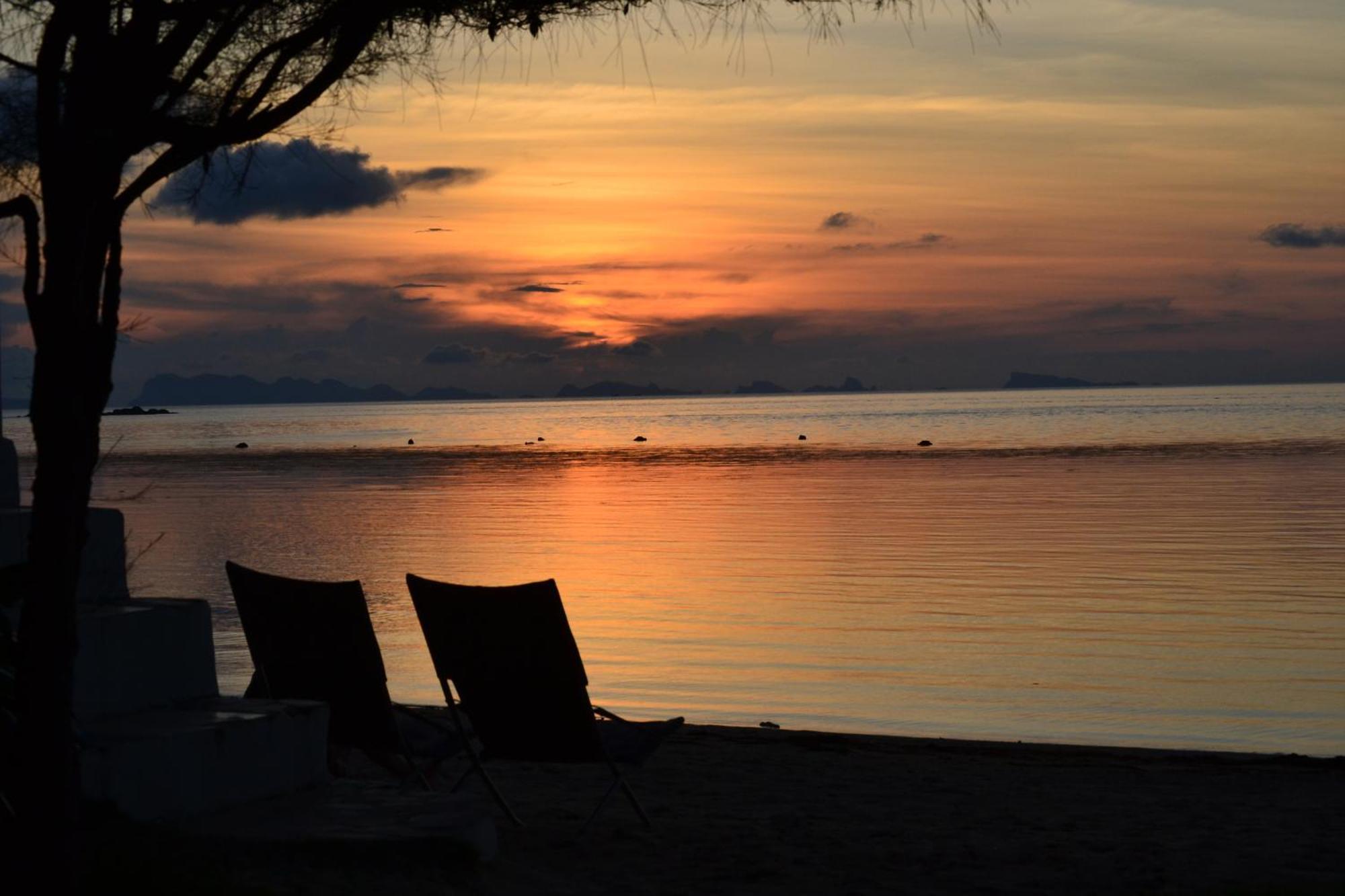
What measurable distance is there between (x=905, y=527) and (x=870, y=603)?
7.81m

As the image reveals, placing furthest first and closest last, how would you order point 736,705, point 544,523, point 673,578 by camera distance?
1. point 544,523
2. point 673,578
3. point 736,705

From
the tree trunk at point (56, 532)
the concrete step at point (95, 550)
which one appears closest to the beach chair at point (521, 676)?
the concrete step at point (95, 550)

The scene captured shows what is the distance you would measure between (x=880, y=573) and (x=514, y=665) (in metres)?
10.7

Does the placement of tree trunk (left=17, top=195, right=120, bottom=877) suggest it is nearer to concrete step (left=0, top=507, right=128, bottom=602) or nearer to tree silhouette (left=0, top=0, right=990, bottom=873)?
tree silhouette (left=0, top=0, right=990, bottom=873)

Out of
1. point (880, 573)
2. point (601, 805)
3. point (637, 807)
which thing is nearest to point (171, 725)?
point (601, 805)

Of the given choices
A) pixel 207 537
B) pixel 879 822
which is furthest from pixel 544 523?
pixel 879 822

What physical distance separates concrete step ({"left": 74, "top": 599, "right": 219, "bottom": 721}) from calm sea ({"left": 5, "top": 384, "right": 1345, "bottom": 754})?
0.53 meters

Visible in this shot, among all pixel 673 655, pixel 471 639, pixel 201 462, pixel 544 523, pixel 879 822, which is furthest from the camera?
pixel 201 462

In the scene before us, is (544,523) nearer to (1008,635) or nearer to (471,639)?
→ (1008,635)

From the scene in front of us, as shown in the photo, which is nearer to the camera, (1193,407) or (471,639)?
(471,639)

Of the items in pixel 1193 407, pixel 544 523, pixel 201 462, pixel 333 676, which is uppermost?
pixel 333 676

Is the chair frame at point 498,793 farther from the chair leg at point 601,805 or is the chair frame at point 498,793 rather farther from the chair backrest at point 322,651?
the chair backrest at point 322,651

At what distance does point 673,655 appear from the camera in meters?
11.0

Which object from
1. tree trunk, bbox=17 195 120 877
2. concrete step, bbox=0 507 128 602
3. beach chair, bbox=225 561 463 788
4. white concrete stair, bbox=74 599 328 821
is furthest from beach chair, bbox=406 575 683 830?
tree trunk, bbox=17 195 120 877
